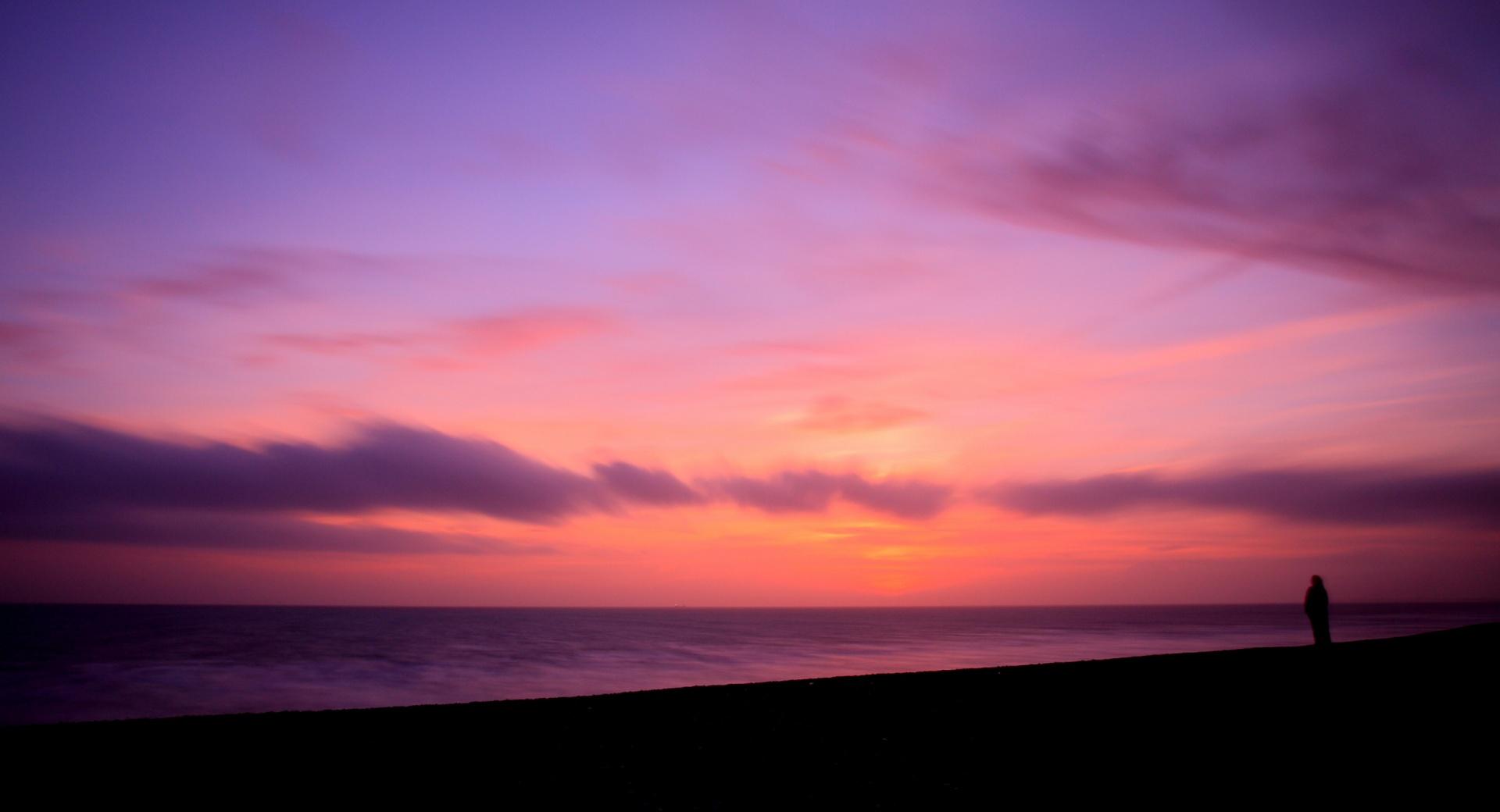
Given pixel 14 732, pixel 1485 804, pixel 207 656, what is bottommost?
pixel 207 656

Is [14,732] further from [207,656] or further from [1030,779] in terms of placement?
[207,656]

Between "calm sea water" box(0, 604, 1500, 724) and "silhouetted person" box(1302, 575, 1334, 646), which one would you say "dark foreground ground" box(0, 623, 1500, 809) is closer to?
"silhouetted person" box(1302, 575, 1334, 646)

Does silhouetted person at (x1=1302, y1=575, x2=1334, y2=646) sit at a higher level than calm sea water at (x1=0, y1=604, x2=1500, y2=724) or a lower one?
higher

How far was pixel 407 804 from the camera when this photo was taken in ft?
24.5

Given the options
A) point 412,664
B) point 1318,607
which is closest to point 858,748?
point 1318,607

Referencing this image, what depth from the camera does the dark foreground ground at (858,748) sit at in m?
7.32

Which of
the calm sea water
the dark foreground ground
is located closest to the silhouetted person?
the dark foreground ground

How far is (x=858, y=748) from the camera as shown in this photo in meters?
9.24

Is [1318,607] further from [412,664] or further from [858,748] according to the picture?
[412,664]

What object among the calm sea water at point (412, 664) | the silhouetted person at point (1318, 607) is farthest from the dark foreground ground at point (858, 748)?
the calm sea water at point (412, 664)

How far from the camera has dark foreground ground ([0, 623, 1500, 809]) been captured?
24.0 ft

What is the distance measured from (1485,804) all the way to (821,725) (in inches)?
250

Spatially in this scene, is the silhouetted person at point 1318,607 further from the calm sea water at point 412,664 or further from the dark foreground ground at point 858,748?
the calm sea water at point 412,664

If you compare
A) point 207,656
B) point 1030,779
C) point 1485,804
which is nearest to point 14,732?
point 1030,779
